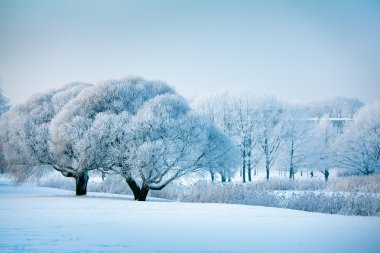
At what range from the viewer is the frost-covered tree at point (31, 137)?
1647cm

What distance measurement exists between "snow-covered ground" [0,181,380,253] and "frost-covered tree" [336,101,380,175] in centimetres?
2346

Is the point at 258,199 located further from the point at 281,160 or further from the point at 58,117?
the point at 281,160

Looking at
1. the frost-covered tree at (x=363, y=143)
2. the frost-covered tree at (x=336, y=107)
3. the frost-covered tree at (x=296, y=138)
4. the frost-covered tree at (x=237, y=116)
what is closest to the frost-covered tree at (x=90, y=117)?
the frost-covered tree at (x=237, y=116)

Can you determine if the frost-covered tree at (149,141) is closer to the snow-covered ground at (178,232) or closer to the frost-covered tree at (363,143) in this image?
the snow-covered ground at (178,232)

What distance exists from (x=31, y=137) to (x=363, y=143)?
26.7 metres

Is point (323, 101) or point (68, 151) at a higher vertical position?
point (323, 101)

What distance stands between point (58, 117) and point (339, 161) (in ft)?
86.5

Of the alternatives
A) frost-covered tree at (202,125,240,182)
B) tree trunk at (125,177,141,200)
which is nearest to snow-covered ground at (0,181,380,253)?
tree trunk at (125,177,141,200)

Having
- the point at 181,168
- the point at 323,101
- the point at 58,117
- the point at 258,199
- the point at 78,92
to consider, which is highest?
the point at 323,101

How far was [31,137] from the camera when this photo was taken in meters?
16.4

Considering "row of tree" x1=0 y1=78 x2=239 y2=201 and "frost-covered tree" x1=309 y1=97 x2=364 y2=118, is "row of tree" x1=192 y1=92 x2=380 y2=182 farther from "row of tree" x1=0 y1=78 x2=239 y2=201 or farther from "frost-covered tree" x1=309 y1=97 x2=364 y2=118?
"row of tree" x1=0 y1=78 x2=239 y2=201

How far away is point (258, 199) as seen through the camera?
14.7 metres

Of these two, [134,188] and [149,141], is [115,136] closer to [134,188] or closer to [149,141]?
[149,141]

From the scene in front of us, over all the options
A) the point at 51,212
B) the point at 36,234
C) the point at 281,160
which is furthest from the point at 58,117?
the point at 281,160
